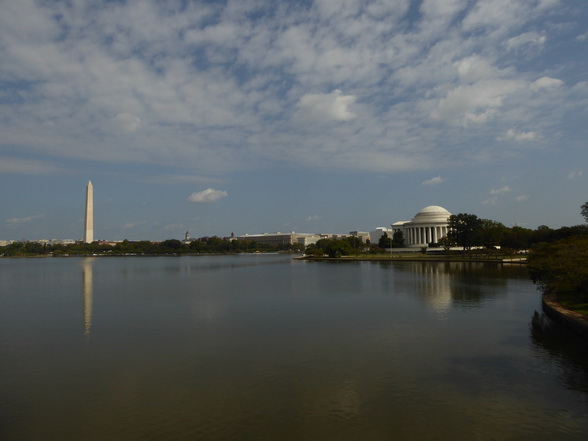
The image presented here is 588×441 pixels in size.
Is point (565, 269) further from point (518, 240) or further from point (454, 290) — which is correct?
point (518, 240)

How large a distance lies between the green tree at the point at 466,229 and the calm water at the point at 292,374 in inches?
1952

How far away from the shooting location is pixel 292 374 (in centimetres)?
1082

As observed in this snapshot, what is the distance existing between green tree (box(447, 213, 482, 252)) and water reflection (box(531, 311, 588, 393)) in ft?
176

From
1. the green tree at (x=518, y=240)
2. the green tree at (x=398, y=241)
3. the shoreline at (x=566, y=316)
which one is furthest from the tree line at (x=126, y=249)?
the shoreline at (x=566, y=316)

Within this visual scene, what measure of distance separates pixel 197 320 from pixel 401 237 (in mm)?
85796

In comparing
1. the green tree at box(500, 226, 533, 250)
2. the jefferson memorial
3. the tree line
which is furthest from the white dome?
the tree line

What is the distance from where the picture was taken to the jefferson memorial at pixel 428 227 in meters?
98.7

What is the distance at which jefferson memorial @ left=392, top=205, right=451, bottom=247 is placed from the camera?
324 ft

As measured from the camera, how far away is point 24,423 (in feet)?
27.5

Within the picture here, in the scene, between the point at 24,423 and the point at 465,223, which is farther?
the point at 465,223

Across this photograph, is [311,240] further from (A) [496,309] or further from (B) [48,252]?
(A) [496,309]

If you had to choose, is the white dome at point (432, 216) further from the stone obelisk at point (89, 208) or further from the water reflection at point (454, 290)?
the stone obelisk at point (89, 208)

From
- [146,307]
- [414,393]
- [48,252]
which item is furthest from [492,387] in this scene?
[48,252]

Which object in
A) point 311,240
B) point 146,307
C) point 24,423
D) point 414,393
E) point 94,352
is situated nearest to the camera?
point 24,423
